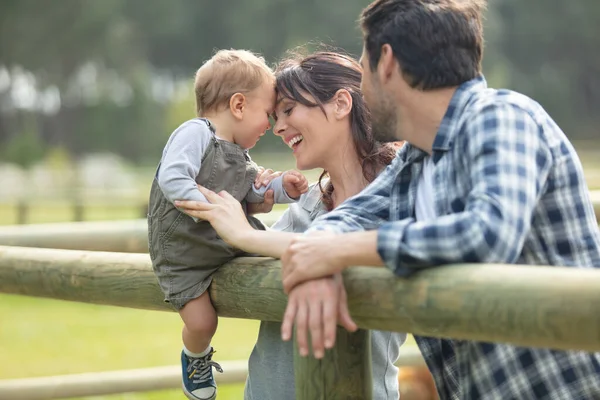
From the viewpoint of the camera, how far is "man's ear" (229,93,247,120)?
2.70 meters

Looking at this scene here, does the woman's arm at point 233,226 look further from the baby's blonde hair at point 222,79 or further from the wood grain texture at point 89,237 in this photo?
the wood grain texture at point 89,237

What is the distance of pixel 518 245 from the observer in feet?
5.99

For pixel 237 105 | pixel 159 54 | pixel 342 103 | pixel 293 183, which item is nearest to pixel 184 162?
pixel 237 105

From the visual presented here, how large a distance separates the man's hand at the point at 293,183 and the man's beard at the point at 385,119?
0.56 m

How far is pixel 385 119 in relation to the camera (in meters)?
2.23

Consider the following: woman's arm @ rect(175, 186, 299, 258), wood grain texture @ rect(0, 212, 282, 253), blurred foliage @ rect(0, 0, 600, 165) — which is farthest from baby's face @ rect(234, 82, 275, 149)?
blurred foliage @ rect(0, 0, 600, 165)

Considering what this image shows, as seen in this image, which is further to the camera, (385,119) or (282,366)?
(282,366)

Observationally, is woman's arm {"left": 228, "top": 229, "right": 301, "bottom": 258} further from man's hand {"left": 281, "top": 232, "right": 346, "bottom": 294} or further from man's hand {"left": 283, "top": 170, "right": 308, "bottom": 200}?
man's hand {"left": 283, "top": 170, "right": 308, "bottom": 200}

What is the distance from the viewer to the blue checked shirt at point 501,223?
181cm

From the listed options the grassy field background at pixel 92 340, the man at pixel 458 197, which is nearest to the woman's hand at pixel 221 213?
the man at pixel 458 197

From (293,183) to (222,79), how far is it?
0.36m

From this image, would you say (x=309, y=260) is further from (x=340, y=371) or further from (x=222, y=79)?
(x=222, y=79)

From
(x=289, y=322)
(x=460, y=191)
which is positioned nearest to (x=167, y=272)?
(x=289, y=322)

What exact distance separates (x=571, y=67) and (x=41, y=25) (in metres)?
27.4
